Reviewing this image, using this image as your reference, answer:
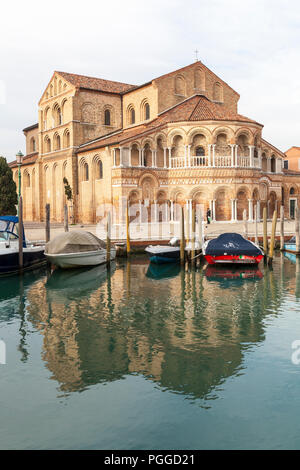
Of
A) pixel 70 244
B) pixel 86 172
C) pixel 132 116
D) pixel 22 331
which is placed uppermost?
pixel 132 116

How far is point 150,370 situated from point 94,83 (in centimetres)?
3703

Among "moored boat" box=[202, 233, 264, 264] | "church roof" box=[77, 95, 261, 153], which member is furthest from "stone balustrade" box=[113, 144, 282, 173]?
"moored boat" box=[202, 233, 264, 264]

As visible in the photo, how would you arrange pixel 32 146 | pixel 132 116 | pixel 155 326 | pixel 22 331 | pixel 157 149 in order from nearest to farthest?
pixel 22 331, pixel 155 326, pixel 157 149, pixel 132 116, pixel 32 146

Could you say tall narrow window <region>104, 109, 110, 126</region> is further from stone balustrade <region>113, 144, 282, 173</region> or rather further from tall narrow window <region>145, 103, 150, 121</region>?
stone balustrade <region>113, 144, 282, 173</region>

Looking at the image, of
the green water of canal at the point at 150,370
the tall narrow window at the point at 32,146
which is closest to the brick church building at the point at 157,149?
the tall narrow window at the point at 32,146

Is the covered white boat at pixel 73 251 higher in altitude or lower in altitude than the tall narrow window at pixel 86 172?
lower

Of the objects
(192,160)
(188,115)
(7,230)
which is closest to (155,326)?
(7,230)

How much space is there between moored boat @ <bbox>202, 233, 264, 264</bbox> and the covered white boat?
17.2 ft

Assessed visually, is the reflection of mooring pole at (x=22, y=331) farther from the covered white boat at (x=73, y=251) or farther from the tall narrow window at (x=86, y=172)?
the tall narrow window at (x=86, y=172)

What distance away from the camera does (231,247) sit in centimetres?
1984

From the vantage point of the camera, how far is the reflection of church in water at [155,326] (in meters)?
7.84

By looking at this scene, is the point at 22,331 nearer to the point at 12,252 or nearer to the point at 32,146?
the point at 12,252

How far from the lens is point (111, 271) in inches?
771

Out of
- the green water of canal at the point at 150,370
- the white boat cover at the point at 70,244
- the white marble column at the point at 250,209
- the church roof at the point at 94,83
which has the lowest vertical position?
the green water of canal at the point at 150,370
